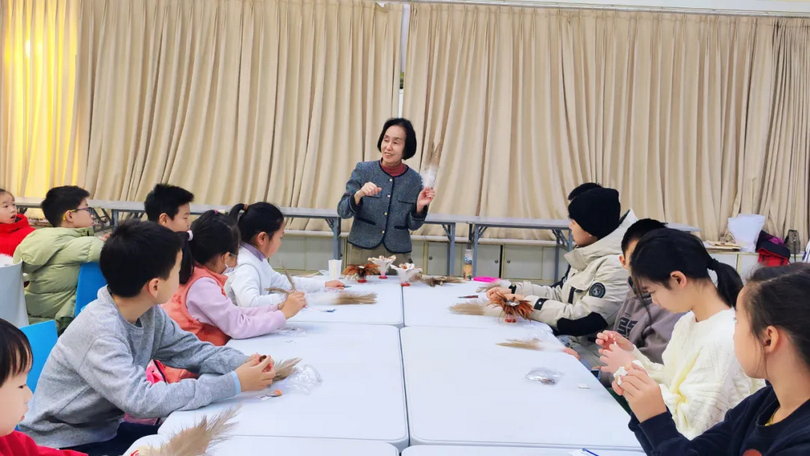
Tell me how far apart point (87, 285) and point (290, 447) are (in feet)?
6.87

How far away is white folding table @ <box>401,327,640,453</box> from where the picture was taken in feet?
4.25

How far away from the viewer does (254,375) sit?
1.47 meters

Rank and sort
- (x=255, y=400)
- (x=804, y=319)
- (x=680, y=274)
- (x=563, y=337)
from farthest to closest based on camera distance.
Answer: (x=563, y=337)
(x=680, y=274)
(x=255, y=400)
(x=804, y=319)

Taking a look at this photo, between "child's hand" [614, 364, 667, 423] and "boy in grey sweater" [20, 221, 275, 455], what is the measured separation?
0.83m

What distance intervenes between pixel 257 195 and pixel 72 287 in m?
3.14

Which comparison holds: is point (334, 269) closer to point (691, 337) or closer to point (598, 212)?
point (598, 212)

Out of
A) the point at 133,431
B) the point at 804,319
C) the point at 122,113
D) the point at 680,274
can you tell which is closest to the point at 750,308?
the point at 804,319

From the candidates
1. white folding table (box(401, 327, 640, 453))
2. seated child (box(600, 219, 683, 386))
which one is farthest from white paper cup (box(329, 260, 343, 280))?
seated child (box(600, 219, 683, 386))

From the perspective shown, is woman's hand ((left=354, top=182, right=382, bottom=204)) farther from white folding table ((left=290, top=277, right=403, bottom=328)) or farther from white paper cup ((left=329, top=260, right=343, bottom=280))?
white folding table ((left=290, top=277, right=403, bottom=328))

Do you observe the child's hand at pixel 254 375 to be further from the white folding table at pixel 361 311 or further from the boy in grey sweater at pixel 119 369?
the white folding table at pixel 361 311

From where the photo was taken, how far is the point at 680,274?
156 centimetres

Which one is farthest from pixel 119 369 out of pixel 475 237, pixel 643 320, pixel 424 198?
pixel 475 237

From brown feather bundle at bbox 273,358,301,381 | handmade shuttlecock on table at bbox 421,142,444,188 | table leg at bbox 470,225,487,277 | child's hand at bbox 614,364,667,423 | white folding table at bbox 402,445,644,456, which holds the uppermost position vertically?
handmade shuttlecock on table at bbox 421,142,444,188

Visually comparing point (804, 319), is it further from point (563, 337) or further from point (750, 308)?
point (563, 337)
